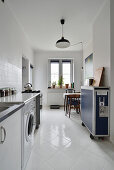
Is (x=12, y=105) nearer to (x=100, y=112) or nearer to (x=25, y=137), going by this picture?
(x=25, y=137)

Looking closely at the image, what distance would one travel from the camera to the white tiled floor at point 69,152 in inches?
58.7

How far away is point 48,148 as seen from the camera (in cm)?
189

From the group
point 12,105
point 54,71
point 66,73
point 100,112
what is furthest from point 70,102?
point 12,105

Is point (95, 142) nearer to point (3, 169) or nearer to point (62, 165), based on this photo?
point (62, 165)

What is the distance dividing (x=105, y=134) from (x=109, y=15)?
2277 millimetres

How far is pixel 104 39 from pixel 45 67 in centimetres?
362

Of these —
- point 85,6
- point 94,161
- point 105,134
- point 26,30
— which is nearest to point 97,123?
point 105,134

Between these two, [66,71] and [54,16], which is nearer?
[54,16]

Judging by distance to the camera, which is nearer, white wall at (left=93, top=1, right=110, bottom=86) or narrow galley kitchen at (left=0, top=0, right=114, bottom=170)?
narrow galley kitchen at (left=0, top=0, right=114, bottom=170)

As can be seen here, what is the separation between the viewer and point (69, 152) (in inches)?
70.2

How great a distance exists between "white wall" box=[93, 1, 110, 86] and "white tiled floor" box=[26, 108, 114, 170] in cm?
119

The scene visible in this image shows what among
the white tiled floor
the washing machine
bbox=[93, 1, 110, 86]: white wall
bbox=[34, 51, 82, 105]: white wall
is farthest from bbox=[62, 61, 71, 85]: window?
the washing machine

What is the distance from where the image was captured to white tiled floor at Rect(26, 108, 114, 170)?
1490 millimetres

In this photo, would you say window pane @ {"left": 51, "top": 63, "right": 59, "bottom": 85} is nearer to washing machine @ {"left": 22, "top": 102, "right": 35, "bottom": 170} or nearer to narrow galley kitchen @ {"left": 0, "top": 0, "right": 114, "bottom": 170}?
narrow galley kitchen @ {"left": 0, "top": 0, "right": 114, "bottom": 170}
